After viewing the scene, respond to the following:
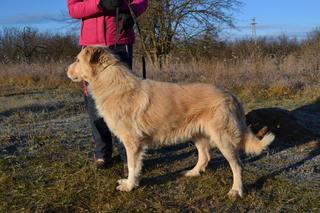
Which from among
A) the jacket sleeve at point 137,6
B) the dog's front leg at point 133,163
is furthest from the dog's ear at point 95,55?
the dog's front leg at point 133,163

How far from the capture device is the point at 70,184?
434cm

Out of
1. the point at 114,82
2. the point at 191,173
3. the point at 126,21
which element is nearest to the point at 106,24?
the point at 126,21

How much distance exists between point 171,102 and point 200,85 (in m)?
0.38

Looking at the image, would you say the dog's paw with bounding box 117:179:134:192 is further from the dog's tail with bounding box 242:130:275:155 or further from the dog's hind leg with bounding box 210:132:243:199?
the dog's tail with bounding box 242:130:275:155

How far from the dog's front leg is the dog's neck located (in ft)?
1.80

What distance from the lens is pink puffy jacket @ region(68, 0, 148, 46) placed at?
183 inches

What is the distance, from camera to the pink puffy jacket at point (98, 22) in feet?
15.3

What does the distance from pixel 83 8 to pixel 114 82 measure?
3.15ft

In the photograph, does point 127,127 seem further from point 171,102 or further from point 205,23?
point 205,23

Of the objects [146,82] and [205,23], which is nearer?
[146,82]

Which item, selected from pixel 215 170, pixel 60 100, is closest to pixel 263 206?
pixel 215 170

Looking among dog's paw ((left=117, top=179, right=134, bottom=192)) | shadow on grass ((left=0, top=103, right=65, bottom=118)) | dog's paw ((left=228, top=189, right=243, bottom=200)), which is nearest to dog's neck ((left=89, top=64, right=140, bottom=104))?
dog's paw ((left=117, top=179, right=134, bottom=192))

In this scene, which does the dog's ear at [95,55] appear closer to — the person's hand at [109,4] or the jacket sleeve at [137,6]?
the person's hand at [109,4]

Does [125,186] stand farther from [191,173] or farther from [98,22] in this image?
[98,22]
